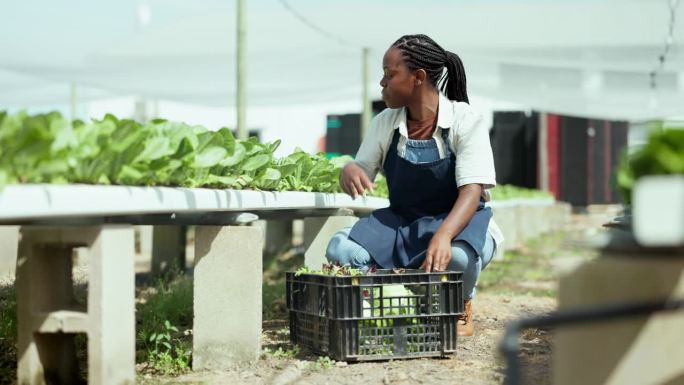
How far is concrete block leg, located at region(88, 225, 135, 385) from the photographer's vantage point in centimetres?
283

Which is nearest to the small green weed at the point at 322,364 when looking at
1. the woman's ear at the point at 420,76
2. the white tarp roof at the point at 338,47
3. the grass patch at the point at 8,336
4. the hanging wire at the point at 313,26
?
the grass patch at the point at 8,336

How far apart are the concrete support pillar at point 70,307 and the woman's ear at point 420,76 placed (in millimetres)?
1656

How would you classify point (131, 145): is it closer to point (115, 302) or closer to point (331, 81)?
point (115, 302)

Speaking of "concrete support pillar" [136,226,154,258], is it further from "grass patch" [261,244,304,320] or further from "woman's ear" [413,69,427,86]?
"woman's ear" [413,69,427,86]

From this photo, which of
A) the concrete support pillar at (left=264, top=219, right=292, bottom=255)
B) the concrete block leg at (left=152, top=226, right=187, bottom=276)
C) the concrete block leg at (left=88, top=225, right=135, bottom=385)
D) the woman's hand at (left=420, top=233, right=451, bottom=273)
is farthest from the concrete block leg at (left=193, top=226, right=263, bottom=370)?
the concrete support pillar at (left=264, top=219, right=292, bottom=255)

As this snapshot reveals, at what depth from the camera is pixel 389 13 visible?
9.27m

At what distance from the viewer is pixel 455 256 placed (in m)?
4.07

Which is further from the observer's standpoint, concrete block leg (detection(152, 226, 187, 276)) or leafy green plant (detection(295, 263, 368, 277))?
concrete block leg (detection(152, 226, 187, 276))

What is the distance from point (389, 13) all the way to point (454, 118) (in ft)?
17.1

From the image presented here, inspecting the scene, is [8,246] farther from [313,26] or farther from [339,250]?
[339,250]

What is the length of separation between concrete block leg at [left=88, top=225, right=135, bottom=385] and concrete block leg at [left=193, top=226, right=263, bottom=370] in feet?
2.51

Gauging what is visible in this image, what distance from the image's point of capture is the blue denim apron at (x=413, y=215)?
4.22 m

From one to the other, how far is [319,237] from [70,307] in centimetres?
231

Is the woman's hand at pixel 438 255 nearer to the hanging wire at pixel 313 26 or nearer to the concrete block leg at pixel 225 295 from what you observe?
the concrete block leg at pixel 225 295
